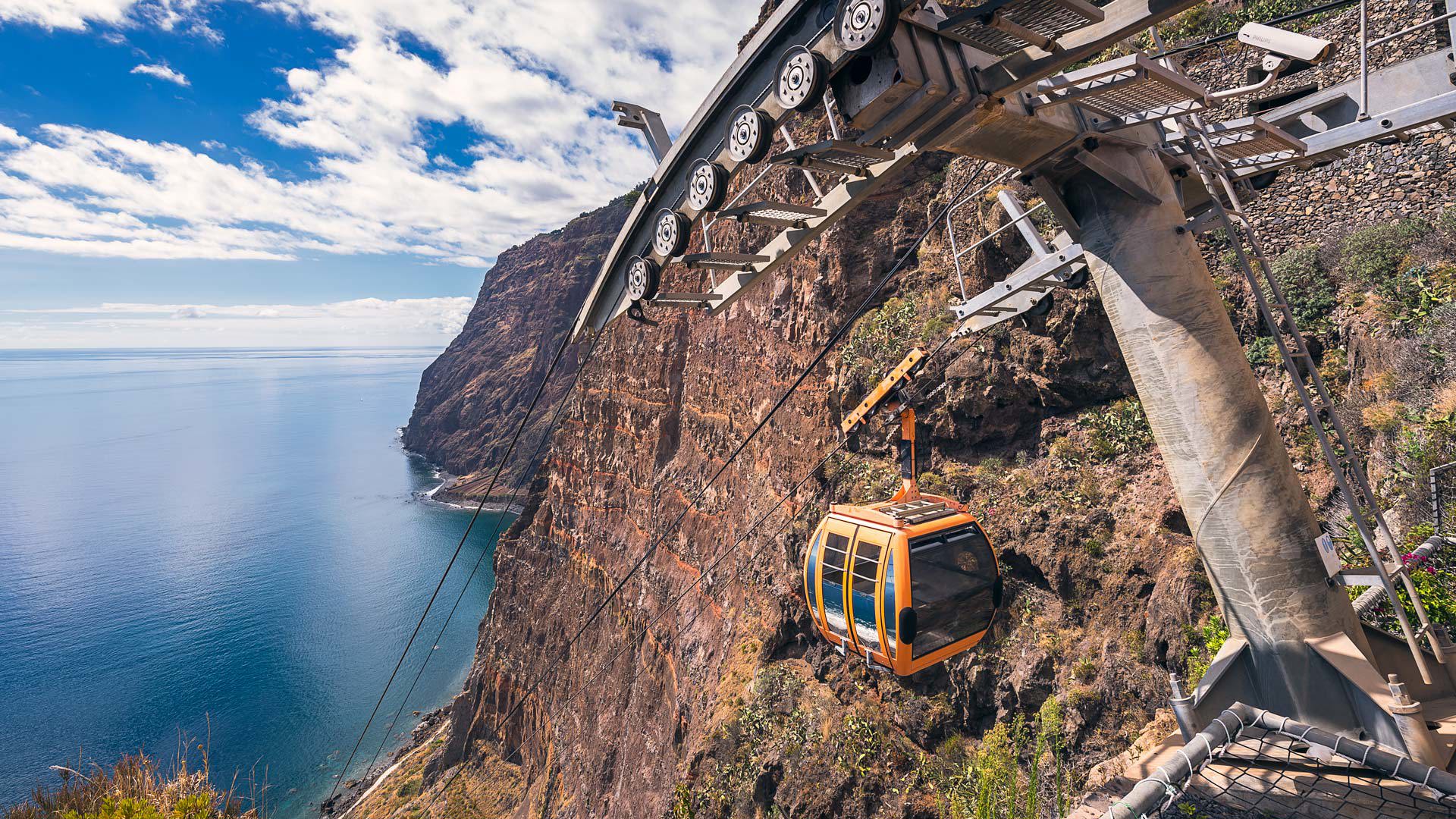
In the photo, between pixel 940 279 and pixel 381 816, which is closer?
pixel 940 279

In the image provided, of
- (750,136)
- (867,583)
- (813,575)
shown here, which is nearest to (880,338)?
(813,575)

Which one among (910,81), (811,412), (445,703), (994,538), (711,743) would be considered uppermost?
(910,81)

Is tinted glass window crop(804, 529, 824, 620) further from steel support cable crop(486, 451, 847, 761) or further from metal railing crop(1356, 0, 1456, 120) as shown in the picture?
metal railing crop(1356, 0, 1456, 120)

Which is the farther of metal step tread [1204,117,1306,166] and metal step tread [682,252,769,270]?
metal step tread [682,252,769,270]

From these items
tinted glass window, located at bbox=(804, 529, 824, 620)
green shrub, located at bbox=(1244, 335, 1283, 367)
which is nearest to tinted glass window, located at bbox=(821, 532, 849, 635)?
tinted glass window, located at bbox=(804, 529, 824, 620)

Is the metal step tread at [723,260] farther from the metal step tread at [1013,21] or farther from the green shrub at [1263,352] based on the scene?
the green shrub at [1263,352]

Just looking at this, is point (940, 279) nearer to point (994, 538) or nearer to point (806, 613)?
point (994, 538)

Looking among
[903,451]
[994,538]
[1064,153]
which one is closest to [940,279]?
[994,538]
